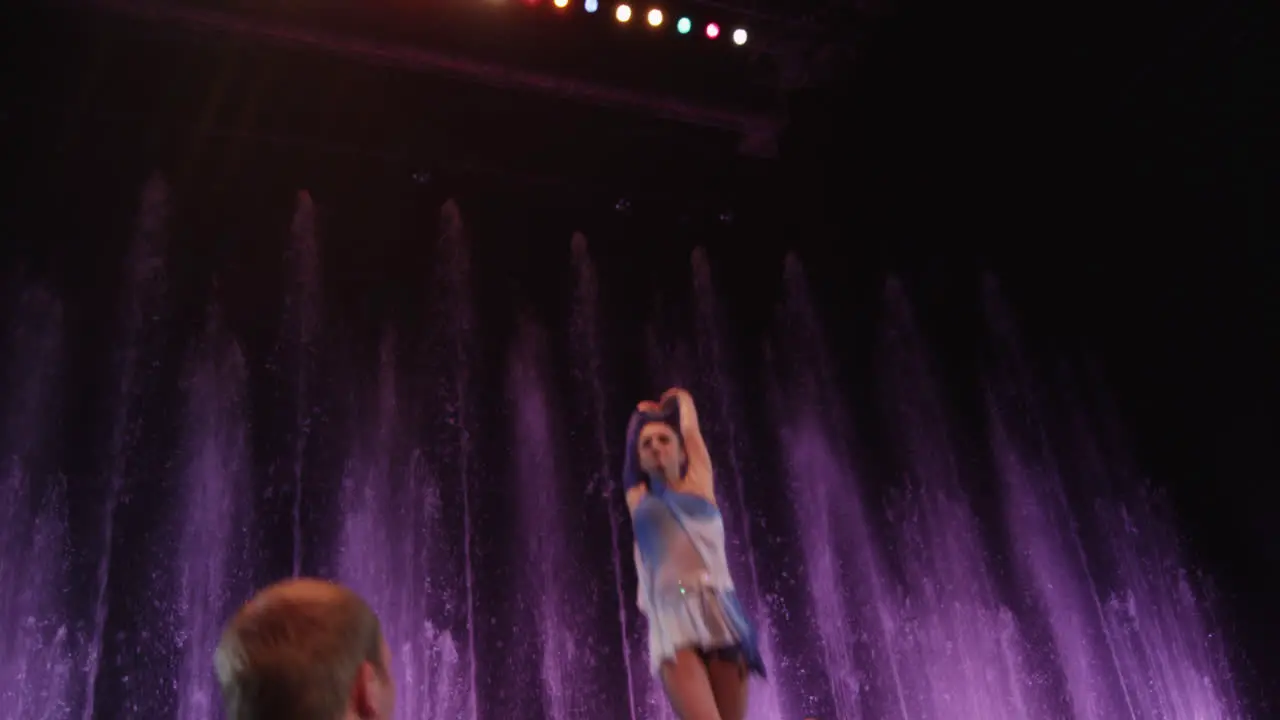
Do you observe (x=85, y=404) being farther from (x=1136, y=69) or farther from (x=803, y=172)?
(x=1136, y=69)

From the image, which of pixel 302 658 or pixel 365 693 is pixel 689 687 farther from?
pixel 302 658

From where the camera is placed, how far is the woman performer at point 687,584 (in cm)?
320

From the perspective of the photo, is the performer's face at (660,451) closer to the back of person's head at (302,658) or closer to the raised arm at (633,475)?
the raised arm at (633,475)

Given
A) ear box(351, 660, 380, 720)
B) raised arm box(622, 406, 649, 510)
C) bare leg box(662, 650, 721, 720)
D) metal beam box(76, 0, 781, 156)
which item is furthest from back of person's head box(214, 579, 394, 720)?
metal beam box(76, 0, 781, 156)

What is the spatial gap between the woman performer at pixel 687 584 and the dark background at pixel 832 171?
387 centimetres

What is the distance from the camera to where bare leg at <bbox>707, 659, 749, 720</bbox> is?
3229 mm

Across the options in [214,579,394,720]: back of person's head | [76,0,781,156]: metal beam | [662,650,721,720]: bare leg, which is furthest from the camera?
[76,0,781,156]: metal beam

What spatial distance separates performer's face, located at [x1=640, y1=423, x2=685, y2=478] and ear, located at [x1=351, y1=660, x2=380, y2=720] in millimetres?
2402

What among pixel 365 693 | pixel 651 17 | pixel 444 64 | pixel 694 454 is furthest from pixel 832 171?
pixel 365 693

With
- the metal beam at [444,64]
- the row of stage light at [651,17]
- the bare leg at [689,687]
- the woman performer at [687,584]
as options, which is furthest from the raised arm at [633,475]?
the row of stage light at [651,17]

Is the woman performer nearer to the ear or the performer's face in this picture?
the performer's face

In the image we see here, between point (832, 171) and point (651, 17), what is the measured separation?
114 inches

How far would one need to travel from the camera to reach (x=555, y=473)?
24.5ft

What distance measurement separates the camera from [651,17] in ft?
22.1
